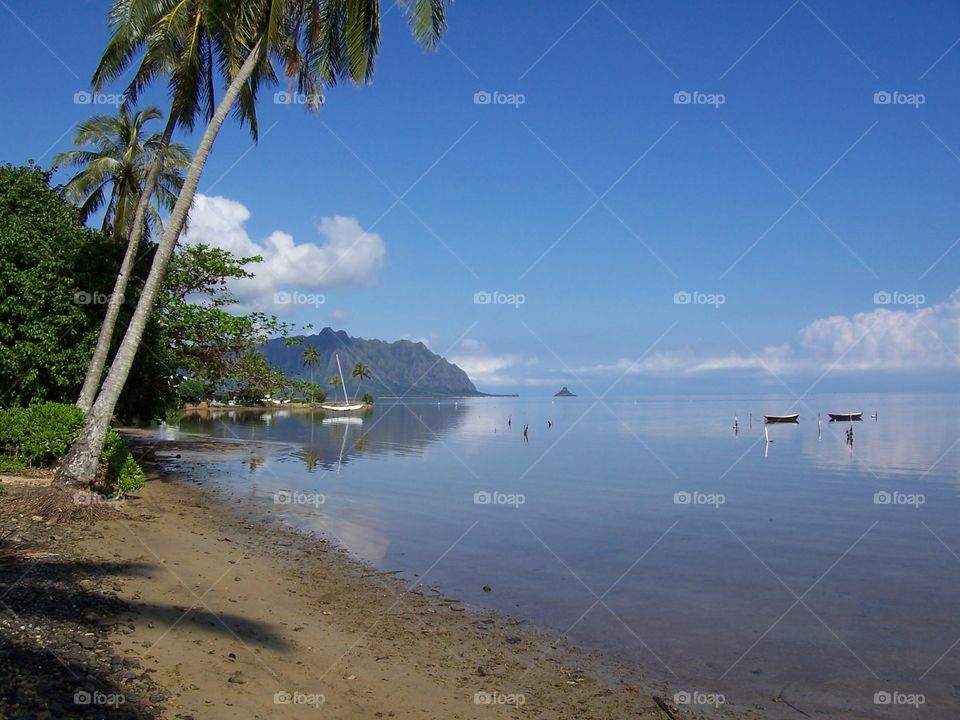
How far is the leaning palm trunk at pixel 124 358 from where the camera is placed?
514 inches

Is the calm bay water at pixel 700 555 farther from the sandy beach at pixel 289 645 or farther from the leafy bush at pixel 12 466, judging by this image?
the leafy bush at pixel 12 466

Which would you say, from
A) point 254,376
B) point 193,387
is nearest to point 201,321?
point 254,376

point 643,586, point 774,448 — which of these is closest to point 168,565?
point 643,586

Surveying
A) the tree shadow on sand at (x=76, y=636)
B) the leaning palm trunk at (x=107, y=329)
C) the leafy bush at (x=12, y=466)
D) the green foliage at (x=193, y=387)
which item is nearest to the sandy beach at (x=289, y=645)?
the tree shadow on sand at (x=76, y=636)

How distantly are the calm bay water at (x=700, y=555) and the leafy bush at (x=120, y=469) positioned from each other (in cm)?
418

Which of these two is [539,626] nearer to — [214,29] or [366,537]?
[366,537]

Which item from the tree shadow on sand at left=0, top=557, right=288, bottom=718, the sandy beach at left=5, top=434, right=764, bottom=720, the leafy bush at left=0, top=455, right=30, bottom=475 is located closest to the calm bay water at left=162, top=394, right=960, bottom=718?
the sandy beach at left=5, top=434, right=764, bottom=720

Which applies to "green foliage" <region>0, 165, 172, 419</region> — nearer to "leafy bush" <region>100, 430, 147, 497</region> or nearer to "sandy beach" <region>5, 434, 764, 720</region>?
"leafy bush" <region>100, 430, 147, 497</region>

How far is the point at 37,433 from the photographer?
1556 cm

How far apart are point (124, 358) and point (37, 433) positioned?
377cm

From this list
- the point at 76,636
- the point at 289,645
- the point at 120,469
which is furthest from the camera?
the point at 120,469

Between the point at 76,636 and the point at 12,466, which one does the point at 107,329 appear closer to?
the point at 12,466

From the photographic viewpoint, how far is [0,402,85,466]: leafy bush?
1555 centimetres

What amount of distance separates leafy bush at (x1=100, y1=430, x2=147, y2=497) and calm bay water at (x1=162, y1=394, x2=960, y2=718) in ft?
13.7
